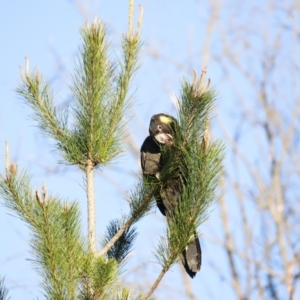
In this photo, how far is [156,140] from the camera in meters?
3.68

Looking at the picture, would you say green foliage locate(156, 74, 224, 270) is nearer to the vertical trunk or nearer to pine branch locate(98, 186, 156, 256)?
pine branch locate(98, 186, 156, 256)

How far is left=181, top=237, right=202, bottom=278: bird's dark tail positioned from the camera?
352 cm

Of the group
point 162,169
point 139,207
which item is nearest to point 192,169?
point 162,169

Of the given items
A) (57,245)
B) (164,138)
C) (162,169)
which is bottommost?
(57,245)

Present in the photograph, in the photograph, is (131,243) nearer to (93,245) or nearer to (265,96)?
(93,245)

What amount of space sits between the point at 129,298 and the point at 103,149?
696 mm

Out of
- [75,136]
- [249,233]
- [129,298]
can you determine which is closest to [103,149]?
[75,136]

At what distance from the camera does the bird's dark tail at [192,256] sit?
3.52 metres

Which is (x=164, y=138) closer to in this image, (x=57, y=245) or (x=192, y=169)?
(x=192, y=169)

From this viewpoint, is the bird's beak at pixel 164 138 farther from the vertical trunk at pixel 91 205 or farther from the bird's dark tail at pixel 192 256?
the bird's dark tail at pixel 192 256

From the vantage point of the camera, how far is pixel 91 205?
346 centimetres

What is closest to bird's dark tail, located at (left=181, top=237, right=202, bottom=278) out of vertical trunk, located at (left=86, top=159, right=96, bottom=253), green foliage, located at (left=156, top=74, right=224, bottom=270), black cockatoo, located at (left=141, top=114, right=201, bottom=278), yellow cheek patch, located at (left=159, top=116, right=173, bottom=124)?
black cockatoo, located at (left=141, top=114, right=201, bottom=278)

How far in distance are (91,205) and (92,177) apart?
129mm

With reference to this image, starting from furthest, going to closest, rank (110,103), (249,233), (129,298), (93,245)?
(249,233)
(110,103)
(93,245)
(129,298)
